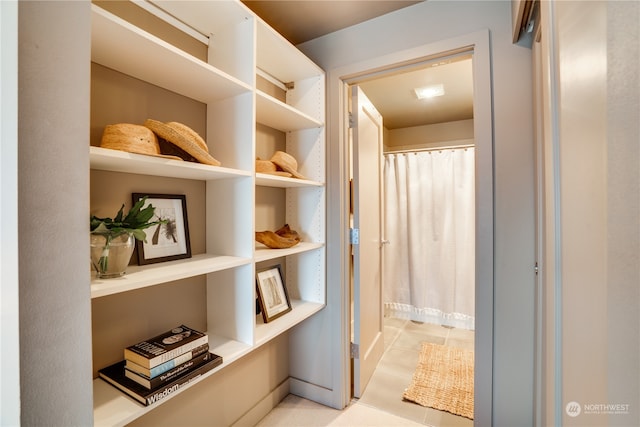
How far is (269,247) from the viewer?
154 cm

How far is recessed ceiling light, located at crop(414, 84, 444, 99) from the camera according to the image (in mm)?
2689

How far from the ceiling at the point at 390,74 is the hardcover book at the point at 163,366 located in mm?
1712

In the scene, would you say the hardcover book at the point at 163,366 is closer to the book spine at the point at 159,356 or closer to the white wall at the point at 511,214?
the book spine at the point at 159,356

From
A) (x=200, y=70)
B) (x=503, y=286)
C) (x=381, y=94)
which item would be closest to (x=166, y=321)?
(x=200, y=70)

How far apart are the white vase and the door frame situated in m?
1.15

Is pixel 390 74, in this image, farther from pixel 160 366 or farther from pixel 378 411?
pixel 378 411

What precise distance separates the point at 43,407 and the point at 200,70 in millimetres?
1053

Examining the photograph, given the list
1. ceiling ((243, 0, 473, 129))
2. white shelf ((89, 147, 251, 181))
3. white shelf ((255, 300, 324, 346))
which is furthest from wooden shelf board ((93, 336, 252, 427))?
ceiling ((243, 0, 473, 129))

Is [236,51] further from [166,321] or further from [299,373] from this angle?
[299,373]

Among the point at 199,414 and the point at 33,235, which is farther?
the point at 199,414

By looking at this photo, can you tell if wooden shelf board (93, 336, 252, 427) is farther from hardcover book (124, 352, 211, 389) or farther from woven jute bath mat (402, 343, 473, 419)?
woven jute bath mat (402, 343, 473, 419)

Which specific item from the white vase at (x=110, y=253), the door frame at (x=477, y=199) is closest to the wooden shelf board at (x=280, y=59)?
the door frame at (x=477, y=199)

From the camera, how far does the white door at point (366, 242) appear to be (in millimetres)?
1882

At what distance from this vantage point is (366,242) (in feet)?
6.63
